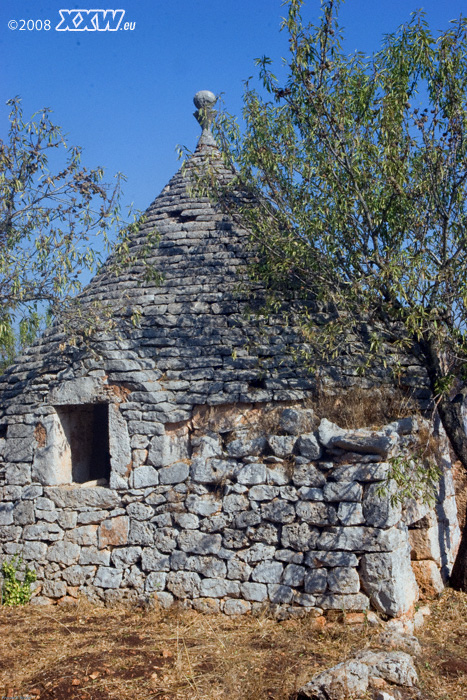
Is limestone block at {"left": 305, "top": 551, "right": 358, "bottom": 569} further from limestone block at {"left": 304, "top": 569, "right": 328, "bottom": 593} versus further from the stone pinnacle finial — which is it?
the stone pinnacle finial

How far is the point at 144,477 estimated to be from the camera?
258 inches

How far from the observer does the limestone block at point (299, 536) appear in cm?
575

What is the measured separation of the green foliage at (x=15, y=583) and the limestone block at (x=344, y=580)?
3.37 m

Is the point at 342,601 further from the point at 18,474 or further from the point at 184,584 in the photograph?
the point at 18,474

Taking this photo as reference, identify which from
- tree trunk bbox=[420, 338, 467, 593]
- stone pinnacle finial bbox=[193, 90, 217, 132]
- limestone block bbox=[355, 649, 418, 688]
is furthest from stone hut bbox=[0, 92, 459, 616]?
stone pinnacle finial bbox=[193, 90, 217, 132]

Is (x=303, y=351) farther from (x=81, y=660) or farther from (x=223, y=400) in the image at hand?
(x=81, y=660)

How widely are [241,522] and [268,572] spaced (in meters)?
0.54

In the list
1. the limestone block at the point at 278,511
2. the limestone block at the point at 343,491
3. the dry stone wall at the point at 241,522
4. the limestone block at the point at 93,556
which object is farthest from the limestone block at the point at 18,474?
the limestone block at the point at 343,491

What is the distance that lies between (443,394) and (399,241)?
1.69m

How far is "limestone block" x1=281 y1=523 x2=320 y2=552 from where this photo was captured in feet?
18.9

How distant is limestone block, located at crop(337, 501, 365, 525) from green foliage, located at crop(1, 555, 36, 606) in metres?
3.55

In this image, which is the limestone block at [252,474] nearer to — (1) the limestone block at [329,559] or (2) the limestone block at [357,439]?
(2) the limestone block at [357,439]

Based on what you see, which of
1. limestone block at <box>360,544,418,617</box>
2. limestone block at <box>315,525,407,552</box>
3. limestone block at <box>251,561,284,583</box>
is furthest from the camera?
limestone block at <box>251,561,284,583</box>

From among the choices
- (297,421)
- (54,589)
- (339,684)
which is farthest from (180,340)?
(339,684)
